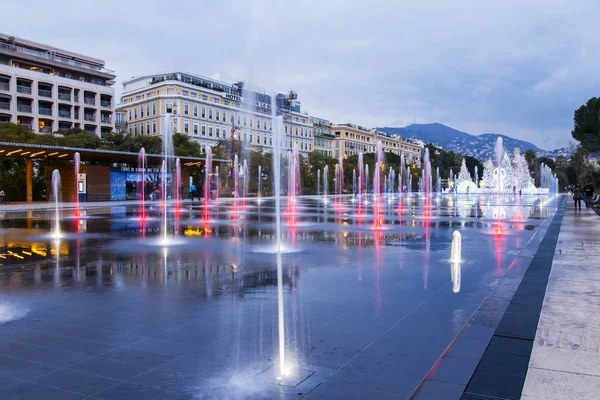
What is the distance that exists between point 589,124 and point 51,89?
6349cm

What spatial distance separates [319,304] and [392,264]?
3673 millimetres

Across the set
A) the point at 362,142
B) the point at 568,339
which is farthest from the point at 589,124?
the point at 362,142

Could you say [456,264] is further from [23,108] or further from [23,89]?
[23,89]

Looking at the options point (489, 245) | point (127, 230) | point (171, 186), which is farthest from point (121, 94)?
point (489, 245)

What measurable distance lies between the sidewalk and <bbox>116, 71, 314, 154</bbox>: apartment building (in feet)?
216

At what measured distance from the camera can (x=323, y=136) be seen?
11962 centimetres

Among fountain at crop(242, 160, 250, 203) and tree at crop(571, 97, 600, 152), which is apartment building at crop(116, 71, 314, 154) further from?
tree at crop(571, 97, 600, 152)

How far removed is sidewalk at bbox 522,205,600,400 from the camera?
3967mm

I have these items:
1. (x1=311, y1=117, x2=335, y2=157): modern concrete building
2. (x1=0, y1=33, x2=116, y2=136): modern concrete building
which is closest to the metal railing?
(x1=0, y1=33, x2=116, y2=136): modern concrete building

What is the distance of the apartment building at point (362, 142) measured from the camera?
4970 inches

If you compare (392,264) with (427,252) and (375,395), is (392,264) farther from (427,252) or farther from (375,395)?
(375,395)

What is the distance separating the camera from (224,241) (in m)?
14.0

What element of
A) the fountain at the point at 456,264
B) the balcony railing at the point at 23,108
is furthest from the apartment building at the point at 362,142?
the fountain at the point at 456,264

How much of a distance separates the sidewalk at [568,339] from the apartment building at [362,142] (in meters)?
117
